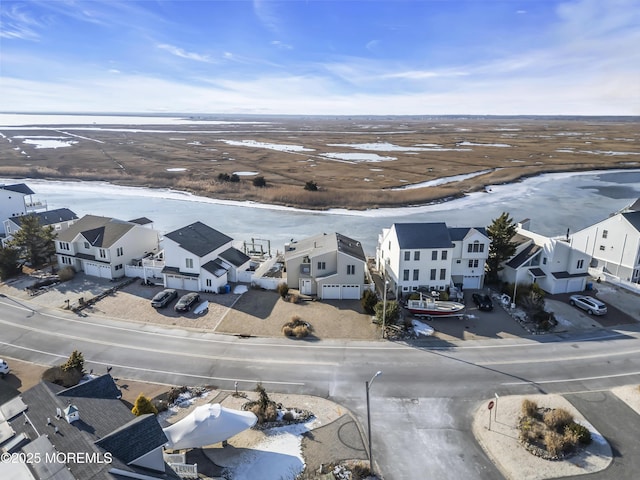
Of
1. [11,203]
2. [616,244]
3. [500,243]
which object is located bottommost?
[616,244]

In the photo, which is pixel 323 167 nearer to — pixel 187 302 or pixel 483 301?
pixel 483 301

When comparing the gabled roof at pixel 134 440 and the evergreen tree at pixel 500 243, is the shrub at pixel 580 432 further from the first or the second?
the evergreen tree at pixel 500 243

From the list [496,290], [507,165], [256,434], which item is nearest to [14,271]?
[256,434]

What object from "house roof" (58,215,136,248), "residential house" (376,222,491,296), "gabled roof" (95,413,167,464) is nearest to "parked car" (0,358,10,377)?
"gabled roof" (95,413,167,464)

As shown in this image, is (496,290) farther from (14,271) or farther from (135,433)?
(14,271)

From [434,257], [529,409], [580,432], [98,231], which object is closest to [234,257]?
[98,231]

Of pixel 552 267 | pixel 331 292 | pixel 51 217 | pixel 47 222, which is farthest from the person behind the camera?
pixel 51 217
